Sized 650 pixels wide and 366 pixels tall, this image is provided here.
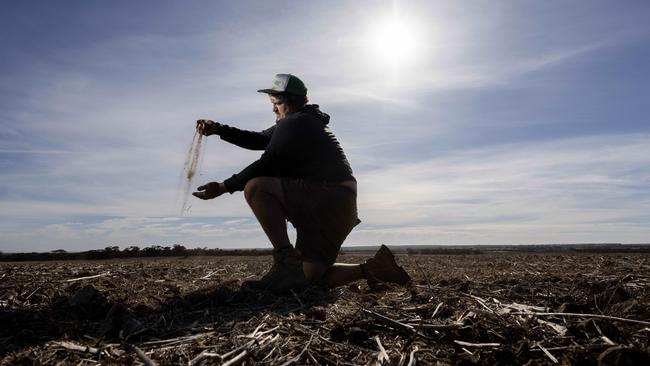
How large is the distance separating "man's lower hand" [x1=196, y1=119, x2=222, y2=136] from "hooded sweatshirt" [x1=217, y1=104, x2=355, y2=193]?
1.08 metres

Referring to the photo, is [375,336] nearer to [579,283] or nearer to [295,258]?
[295,258]

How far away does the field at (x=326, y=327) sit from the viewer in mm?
2443

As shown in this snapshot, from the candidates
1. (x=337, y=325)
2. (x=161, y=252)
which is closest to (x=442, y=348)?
(x=337, y=325)

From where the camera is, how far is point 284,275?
4.44 metres

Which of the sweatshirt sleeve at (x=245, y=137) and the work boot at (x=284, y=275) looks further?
the sweatshirt sleeve at (x=245, y=137)

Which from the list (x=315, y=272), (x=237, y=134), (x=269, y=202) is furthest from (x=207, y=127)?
(x=315, y=272)

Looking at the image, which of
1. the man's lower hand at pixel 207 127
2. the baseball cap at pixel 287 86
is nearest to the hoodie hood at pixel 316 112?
the baseball cap at pixel 287 86

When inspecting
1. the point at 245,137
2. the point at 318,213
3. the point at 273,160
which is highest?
the point at 245,137

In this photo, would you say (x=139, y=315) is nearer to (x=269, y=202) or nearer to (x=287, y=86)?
(x=269, y=202)

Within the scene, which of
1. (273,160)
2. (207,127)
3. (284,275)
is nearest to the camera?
(284,275)

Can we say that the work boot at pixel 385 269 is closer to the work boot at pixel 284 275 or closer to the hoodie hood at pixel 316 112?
the work boot at pixel 284 275

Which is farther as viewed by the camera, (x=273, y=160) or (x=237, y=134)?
(x=237, y=134)

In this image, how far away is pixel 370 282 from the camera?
4.82 meters

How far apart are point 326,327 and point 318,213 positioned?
78.6 inches
